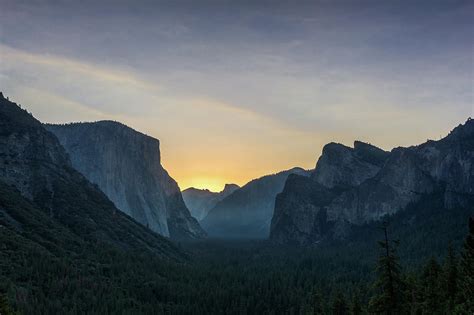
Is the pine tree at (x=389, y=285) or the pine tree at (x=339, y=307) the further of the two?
the pine tree at (x=339, y=307)

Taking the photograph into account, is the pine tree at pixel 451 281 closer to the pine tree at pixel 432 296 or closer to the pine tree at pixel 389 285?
the pine tree at pixel 432 296

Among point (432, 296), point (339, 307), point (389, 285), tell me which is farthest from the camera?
point (339, 307)

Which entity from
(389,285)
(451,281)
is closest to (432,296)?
(451,281)

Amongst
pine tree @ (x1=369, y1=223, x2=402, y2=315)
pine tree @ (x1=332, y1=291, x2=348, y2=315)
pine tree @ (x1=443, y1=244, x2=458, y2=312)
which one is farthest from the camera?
pine tree @ (x1=332, y1=291, x2=348, y2=315)

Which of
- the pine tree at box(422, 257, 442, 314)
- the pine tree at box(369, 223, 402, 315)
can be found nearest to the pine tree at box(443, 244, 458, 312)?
the pine tree at box(422, 257, 442, 314)

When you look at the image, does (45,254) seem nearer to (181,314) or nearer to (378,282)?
(181,314)

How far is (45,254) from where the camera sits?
18062 cm

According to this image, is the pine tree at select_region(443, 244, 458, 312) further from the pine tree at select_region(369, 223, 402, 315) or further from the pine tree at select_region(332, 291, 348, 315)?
the pine tree at select_region(369, 223, 402, 315)

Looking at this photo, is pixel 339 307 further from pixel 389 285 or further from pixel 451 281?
pixel 389 285

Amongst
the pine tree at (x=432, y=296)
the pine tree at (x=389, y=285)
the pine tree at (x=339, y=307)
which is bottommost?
the pine tree at (x=339, y=307)

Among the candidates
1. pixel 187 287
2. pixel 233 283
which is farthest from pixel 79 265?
pixel 233 283

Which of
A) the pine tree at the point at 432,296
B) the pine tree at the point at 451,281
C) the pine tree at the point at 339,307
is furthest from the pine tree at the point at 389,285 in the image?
the pine tree at the point at 339,307

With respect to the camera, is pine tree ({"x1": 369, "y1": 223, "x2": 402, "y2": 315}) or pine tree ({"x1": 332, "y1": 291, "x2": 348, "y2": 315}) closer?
pine tree ({"x1": 369, "y1": 223, "x2": 402, "y2": 315})

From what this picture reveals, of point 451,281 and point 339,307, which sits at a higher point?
point 451,281
